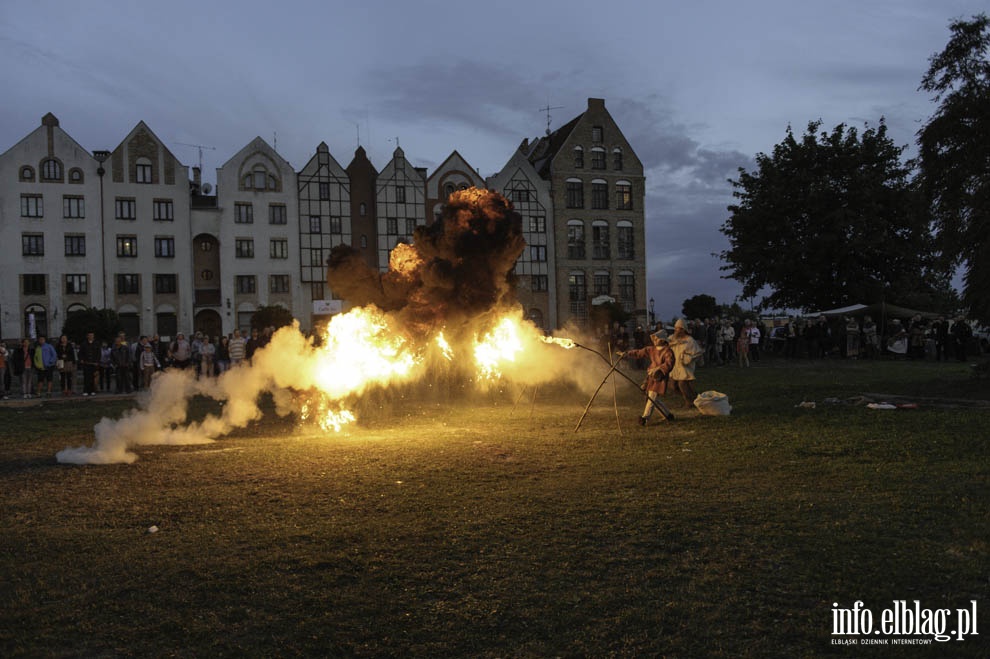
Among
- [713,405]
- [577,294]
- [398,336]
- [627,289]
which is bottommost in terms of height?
[713,405]

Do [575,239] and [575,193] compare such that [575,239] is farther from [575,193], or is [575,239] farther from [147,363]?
[147,363]

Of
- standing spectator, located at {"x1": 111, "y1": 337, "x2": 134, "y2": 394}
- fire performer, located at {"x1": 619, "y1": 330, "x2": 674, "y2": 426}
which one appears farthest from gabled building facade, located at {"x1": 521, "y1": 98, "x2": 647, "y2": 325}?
fire performer, located at {"x1": 619, "y1": 330, "x2": 674, "y2": 426}

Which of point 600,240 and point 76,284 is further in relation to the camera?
point 600,240

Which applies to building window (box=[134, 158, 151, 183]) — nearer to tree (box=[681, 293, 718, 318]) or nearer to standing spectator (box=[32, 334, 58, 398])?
standing spectator (box=[32, 334, 58, 398])

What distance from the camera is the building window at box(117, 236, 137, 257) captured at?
51.2 meters

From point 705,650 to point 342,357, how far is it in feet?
42.5

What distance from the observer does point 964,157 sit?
752 inches

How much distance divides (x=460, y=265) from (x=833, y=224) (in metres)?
31.0

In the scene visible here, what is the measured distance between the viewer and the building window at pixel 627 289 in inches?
2398

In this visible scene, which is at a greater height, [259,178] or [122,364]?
[259,178]

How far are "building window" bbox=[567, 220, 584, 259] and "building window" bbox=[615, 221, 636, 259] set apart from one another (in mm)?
3027

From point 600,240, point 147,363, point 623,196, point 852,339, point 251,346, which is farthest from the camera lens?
point 623,196

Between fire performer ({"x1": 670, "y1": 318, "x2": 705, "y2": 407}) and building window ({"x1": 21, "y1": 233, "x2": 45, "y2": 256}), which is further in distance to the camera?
building window ({"x1": 21, "y1": 233, "x2": 45, "y2": 256})

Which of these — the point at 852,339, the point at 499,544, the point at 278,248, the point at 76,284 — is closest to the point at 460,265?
the point at 499,544
